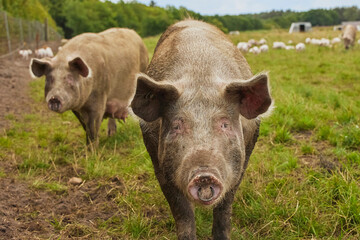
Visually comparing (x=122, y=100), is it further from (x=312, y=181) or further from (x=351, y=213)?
(x=351, y=213)

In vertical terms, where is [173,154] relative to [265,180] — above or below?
above

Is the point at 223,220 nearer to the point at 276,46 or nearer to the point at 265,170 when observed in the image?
the point at 265,170

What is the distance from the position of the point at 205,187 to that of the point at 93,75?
442cm

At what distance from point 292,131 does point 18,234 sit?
407 centimetres

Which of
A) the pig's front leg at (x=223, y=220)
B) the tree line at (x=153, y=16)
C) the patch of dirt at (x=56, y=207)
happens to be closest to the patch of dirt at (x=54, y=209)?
the patch of dirt at (x=56, y=207)

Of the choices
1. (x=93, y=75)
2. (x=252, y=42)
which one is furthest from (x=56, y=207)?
(x=252, y=42)

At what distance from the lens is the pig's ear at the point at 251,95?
254cm

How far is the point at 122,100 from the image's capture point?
7199 mm

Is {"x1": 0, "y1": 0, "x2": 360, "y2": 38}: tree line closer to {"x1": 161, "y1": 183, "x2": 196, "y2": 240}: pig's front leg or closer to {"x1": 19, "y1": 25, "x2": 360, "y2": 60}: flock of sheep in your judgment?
{"x1": 161, "y1": 183, "x2": 196, "y2": 240}: pig's front leg

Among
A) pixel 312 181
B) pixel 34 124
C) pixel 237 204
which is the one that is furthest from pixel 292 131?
pixel 34 124

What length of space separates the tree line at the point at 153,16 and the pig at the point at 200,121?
1942mm

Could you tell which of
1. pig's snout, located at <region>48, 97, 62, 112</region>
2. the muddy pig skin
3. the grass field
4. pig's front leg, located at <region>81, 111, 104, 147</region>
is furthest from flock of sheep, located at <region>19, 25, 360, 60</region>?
pig's snout, located at <region>48, 97, 62, 112</region>

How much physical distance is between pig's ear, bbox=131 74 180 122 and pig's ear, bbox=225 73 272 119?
13.6 inches

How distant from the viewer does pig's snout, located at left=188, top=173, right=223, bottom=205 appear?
2.19m
